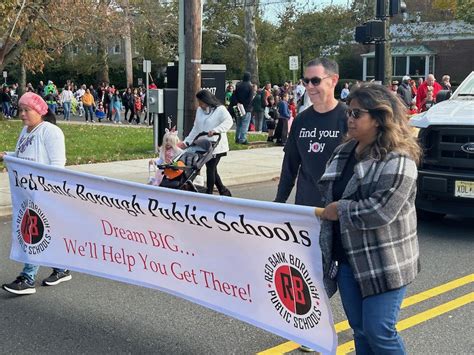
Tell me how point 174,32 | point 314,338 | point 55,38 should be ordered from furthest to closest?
point 174,32, point 55,38, point 314,338

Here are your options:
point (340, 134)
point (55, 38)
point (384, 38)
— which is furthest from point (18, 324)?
point (55, 38)

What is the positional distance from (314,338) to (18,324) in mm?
2494

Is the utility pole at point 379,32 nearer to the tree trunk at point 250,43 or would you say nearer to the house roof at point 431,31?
the tree trunk at point 250,43

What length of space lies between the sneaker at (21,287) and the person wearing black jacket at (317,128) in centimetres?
258

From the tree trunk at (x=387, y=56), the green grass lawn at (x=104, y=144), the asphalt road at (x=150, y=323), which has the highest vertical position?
the tree trunk at (x=387, y=56)

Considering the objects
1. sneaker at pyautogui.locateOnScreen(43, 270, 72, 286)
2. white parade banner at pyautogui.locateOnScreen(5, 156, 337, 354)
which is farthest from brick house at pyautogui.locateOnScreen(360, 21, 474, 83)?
white parade banner at pyautogui.locateOnScreen(5, 156, 337, 354)

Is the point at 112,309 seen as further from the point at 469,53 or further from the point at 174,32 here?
the point at 469,53

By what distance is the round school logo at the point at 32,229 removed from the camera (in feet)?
16.9

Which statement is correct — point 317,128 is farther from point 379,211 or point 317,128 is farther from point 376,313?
point 376,313

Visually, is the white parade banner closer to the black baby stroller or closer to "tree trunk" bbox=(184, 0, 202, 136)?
the black baby stroller

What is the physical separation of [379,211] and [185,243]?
60.6 inches

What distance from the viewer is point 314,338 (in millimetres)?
3436

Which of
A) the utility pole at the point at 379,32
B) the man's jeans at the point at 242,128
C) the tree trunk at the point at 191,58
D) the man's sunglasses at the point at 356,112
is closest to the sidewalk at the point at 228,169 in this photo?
the tree trunk at the point at 191,58

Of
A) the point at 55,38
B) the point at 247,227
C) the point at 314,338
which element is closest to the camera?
the point at 314,338
